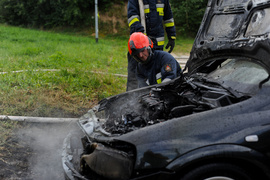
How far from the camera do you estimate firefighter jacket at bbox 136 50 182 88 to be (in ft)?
11.8

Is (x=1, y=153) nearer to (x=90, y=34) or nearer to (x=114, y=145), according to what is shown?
(x=114, y=145)

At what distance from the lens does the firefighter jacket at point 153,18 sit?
4.61m

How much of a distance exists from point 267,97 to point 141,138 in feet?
3.34

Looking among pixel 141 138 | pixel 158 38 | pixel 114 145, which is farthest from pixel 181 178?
pixel 158 38

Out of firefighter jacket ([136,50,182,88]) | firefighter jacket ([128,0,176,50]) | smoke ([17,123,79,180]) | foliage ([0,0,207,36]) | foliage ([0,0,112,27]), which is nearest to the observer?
smoke ([17,123,79,180])

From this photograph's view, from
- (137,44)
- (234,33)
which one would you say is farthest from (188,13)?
(234,33)

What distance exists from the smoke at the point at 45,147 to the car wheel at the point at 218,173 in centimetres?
160

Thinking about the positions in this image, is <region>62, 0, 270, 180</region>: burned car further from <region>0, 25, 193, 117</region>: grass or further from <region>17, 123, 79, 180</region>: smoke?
<region>0, 25, 193, 117</region>: grass

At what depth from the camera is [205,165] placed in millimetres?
1896

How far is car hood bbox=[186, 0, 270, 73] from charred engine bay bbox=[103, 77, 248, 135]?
365 millimetres

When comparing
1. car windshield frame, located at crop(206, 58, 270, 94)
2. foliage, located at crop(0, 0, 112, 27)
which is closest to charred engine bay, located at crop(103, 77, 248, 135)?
car windshield frame, located at crop(206, 58, 270, 94)

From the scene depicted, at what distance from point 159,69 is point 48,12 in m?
21.8

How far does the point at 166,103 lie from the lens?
2.85m

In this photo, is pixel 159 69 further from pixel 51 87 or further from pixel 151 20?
pixel 51 87
